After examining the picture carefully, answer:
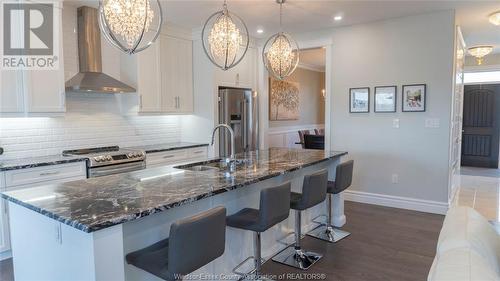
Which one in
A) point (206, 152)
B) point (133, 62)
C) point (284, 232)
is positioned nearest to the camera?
point (284, 232)

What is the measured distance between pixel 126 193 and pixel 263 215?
0.93 metres

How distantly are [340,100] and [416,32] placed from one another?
1390mm

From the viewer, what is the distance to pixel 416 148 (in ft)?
15.4

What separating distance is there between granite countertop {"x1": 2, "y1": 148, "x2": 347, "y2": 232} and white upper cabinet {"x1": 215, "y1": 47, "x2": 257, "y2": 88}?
105 inches

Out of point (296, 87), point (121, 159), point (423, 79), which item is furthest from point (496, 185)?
point (121, 159)

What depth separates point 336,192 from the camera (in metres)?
3.47

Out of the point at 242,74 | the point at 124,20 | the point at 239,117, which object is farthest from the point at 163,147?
the point at 124,20

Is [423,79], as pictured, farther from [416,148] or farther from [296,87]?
[296,87]

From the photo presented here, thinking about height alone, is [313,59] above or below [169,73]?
above

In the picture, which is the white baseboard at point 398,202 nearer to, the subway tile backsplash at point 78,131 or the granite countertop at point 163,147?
the granite countertop at point 163,147

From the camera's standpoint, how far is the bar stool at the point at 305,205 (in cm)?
287

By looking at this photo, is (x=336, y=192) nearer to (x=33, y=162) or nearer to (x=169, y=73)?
(x=169, y=73)

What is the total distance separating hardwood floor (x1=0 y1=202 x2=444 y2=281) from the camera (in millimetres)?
2891

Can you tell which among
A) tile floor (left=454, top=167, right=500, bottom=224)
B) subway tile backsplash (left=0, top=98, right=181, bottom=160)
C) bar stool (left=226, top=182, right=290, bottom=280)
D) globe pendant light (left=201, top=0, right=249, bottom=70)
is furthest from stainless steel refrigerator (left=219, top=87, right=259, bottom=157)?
tile floor (left=454, top=167, right=500, bottom=224)
